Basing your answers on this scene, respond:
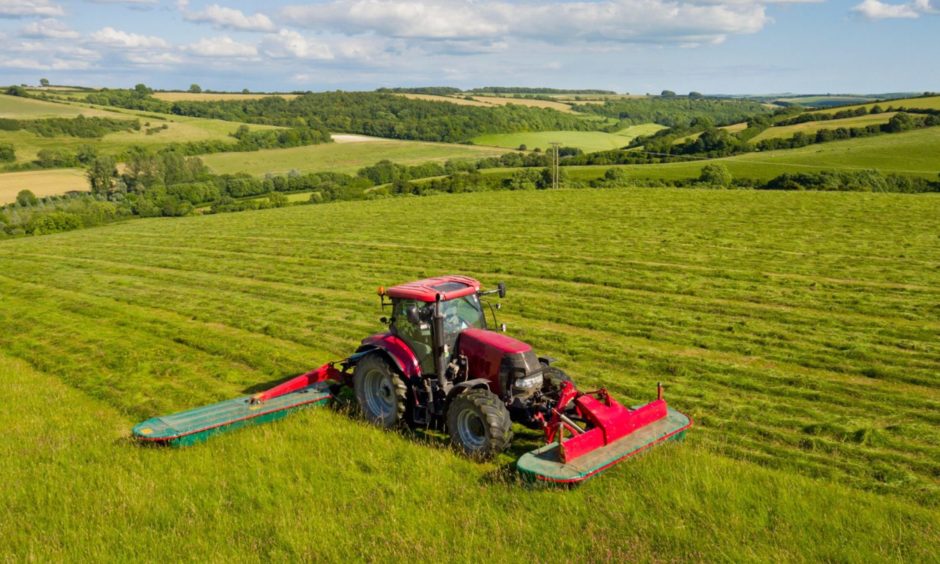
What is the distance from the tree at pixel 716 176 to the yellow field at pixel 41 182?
2529 inches

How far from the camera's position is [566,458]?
23.8 feet

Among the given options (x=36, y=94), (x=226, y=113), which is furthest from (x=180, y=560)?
(x=36, y=94)

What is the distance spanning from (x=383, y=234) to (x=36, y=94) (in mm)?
137292

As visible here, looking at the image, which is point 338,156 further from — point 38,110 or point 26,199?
point 38,110

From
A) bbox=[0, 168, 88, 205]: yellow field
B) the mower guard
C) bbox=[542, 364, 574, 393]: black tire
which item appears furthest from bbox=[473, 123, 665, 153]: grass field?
bbox=[542, 364, 574, 393]: black tire

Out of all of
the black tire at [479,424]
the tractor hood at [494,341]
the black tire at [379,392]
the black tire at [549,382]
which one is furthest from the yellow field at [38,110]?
the black tire at [549,382]

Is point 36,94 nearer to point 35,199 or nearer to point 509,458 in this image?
point 35,199

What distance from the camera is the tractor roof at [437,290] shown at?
8.95 metres

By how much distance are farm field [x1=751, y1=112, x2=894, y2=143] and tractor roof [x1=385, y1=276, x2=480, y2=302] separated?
65.4 meters

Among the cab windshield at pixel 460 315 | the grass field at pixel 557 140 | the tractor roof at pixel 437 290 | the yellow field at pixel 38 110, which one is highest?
the yellow field at pixel 38 110

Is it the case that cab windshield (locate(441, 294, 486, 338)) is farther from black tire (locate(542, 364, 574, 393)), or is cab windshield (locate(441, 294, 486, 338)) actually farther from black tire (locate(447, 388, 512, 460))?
black tire (locate(542, 364, 574, 393))

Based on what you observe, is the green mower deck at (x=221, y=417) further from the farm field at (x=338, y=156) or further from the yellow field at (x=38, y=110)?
the yellow field at (x=38, y=110)

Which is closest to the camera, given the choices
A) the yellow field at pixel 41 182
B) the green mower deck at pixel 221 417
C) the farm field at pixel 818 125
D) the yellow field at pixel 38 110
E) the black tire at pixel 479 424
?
the black tire at pixel 479 424

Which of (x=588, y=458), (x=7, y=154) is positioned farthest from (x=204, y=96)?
(x=588, y=458)
